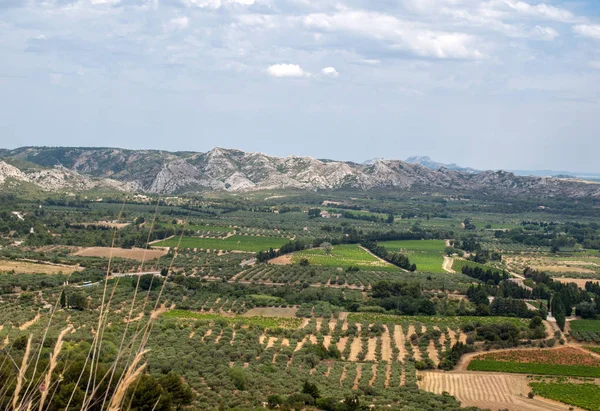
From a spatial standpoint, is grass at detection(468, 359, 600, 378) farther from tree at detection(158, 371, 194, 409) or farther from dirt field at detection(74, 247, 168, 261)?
Answer: dirt field at detection(74, 247, 168, 261)

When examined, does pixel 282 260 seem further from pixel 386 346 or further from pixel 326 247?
pixel 386 346

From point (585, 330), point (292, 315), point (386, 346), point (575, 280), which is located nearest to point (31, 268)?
point (292, 315)

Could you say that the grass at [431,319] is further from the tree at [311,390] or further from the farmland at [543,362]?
the tree at [311,390]

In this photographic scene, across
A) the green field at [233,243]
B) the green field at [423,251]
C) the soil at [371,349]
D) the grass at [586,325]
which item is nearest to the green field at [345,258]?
the green field at [423,251]

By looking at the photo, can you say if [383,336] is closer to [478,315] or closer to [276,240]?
[478,315]

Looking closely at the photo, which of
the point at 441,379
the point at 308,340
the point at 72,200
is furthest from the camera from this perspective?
the point at 72,200

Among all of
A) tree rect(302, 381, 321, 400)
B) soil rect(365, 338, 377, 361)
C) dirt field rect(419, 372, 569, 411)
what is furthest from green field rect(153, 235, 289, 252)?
tree rect(302, 381, 321, 400)

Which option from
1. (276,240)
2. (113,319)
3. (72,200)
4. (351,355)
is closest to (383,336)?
(351,355)
